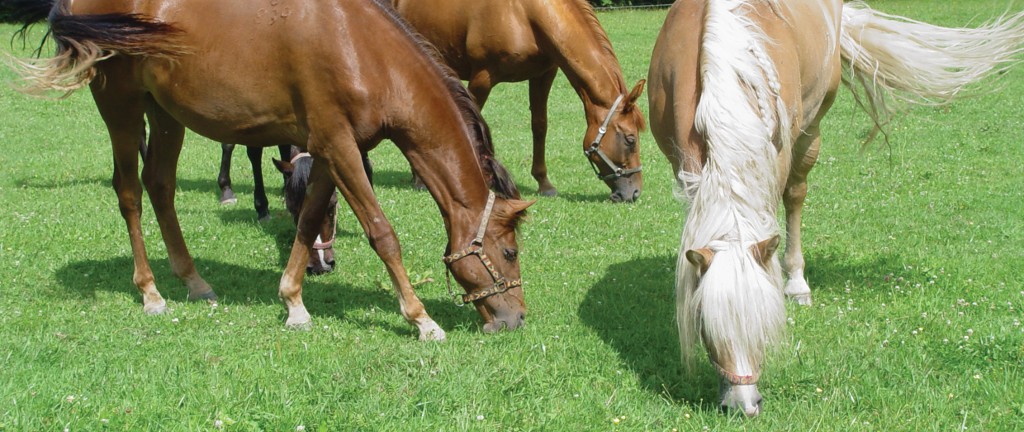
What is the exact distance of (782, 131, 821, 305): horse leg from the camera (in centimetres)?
606

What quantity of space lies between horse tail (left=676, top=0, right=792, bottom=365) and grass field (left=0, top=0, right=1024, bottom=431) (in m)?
0.37

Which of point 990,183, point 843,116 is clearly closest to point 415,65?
point 990,183

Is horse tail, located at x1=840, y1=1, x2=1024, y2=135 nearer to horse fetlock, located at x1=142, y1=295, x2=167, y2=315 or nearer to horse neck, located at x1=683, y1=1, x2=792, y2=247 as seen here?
horse neck, located at x1=683, y1=1, x2=792, y2=247

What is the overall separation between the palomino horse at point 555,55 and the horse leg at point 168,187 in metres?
3.78

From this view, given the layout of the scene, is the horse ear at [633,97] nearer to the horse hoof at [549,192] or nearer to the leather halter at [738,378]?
the horse hoof at [549,192]

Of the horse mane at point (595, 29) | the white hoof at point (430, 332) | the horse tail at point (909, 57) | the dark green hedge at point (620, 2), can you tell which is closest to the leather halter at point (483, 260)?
the white hoof at point (430, 332)

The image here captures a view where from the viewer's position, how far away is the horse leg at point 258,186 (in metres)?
8.36

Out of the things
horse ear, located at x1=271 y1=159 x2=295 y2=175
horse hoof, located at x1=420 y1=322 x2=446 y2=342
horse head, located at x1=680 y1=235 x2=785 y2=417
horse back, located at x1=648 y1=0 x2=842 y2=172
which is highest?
horse back, located at x1=648 y1=0 x2=842 y2=172

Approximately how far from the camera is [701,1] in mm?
5180

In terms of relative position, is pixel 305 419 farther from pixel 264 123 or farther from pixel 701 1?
pixel 701 1

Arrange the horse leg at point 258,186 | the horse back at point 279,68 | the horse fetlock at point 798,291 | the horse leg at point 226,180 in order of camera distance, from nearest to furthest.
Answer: the horse back at point 279,68 < the horse fetlock at point 798,291 < the horse leg at point 258,186 < the horse leg at point 226,180

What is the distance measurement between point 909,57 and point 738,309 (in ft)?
11.1

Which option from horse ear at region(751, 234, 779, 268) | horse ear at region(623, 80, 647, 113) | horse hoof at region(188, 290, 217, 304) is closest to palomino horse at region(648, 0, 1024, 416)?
horse ear at region(751, 234, 779, 268)

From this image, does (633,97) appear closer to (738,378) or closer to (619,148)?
(619,148)
